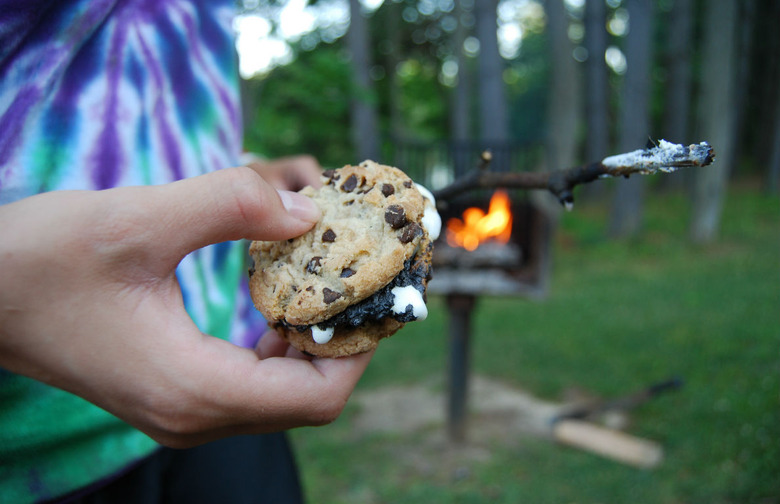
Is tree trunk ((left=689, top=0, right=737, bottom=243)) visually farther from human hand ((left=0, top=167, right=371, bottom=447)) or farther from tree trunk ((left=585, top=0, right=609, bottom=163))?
human hand ((left=0, top=167, right=371, bottom=447))

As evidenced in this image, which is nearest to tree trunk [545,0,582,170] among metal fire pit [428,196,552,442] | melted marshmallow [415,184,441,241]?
metal fire pit [428,196,552,442]

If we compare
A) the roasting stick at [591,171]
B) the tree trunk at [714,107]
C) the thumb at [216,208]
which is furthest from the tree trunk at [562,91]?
the thumb at [216,208]

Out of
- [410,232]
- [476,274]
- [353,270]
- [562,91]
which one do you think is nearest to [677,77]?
[562,91]

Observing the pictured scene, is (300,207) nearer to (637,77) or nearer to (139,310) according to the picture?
(139,310)

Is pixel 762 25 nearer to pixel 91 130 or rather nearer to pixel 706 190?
pixel 706 190

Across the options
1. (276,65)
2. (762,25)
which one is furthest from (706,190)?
(276,65)
